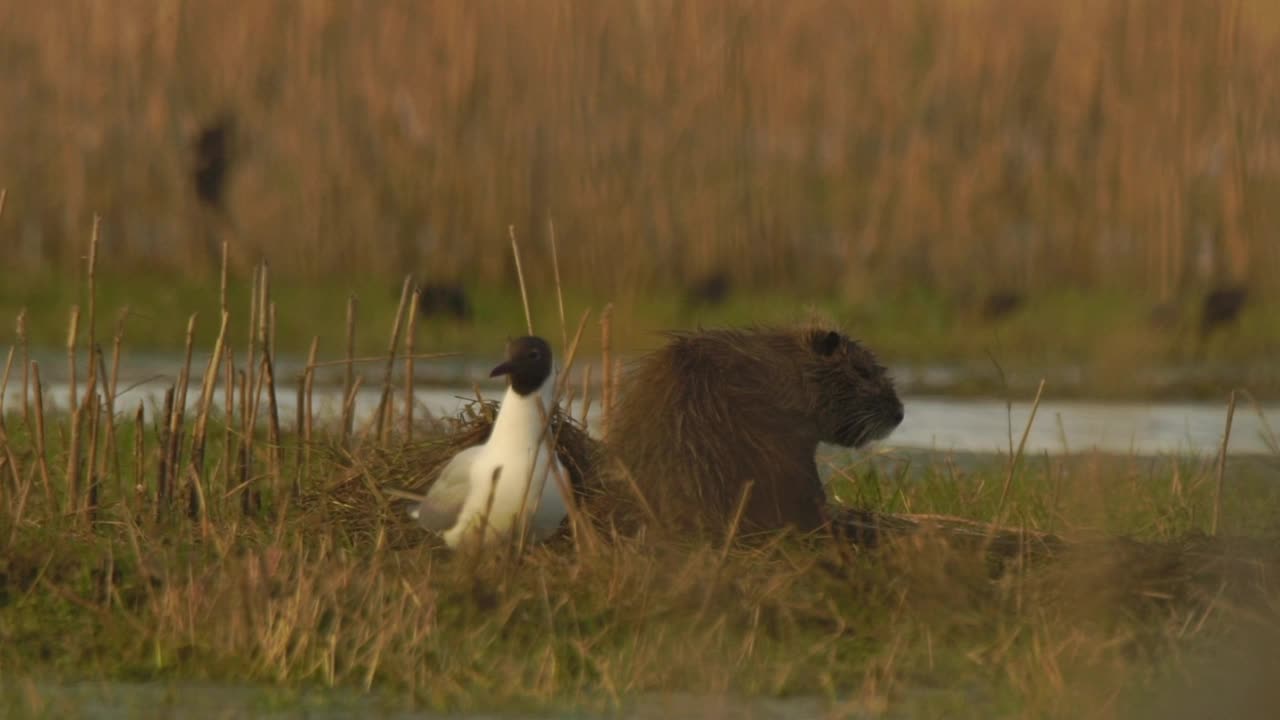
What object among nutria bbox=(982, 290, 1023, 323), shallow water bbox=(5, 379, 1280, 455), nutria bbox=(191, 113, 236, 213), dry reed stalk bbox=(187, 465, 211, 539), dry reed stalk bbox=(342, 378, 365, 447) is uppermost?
nutria bbox=(191, 113, 236, 213)

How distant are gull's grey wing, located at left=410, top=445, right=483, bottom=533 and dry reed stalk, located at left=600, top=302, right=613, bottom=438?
19.5 inches

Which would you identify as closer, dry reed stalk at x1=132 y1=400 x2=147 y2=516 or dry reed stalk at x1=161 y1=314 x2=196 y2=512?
dry reed stalk at x1=132 y1=400 x2=147 y2=516

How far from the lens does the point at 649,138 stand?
12.9m

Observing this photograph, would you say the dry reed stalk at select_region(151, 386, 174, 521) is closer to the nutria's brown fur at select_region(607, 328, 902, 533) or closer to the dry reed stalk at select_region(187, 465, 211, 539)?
the dry reed stalk at select_region(187, 465, 211, 539)

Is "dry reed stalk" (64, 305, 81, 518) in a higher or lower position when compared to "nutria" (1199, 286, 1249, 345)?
lower

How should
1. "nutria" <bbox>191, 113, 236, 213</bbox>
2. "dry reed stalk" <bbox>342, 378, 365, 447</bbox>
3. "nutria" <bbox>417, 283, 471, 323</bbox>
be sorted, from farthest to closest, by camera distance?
"nutria" <bbox>191, 113, 236, 213</bbox>, "nutria" <bbox>417, 283, 471, 323</bbox>, "dry reed stalk" <bbox>342, 378, 365, 447</bbox>

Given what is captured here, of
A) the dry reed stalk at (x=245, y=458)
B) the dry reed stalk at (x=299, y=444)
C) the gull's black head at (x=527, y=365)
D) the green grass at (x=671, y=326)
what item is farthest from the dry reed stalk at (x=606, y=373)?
the green grass at (x=671, y=326)

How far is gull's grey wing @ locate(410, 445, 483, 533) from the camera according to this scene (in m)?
5.26

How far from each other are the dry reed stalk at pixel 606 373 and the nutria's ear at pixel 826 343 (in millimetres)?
572

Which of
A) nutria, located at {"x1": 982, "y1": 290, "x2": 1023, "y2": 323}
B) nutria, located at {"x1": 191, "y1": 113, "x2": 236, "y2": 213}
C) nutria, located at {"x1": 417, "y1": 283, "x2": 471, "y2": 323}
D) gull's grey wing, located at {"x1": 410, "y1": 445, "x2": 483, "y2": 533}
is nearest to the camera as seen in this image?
gull's grey wing, located at {"x1": 410, "y1": 445, "x2": 483, "y2": 533}

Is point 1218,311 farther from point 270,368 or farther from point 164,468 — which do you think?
point 164,468

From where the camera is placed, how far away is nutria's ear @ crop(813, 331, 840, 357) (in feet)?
19.3

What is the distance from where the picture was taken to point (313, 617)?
14.9 ft

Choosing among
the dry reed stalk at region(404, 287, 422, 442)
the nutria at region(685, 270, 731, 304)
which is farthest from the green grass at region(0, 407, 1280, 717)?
the nutria at region(685, 270, 731, 304)
